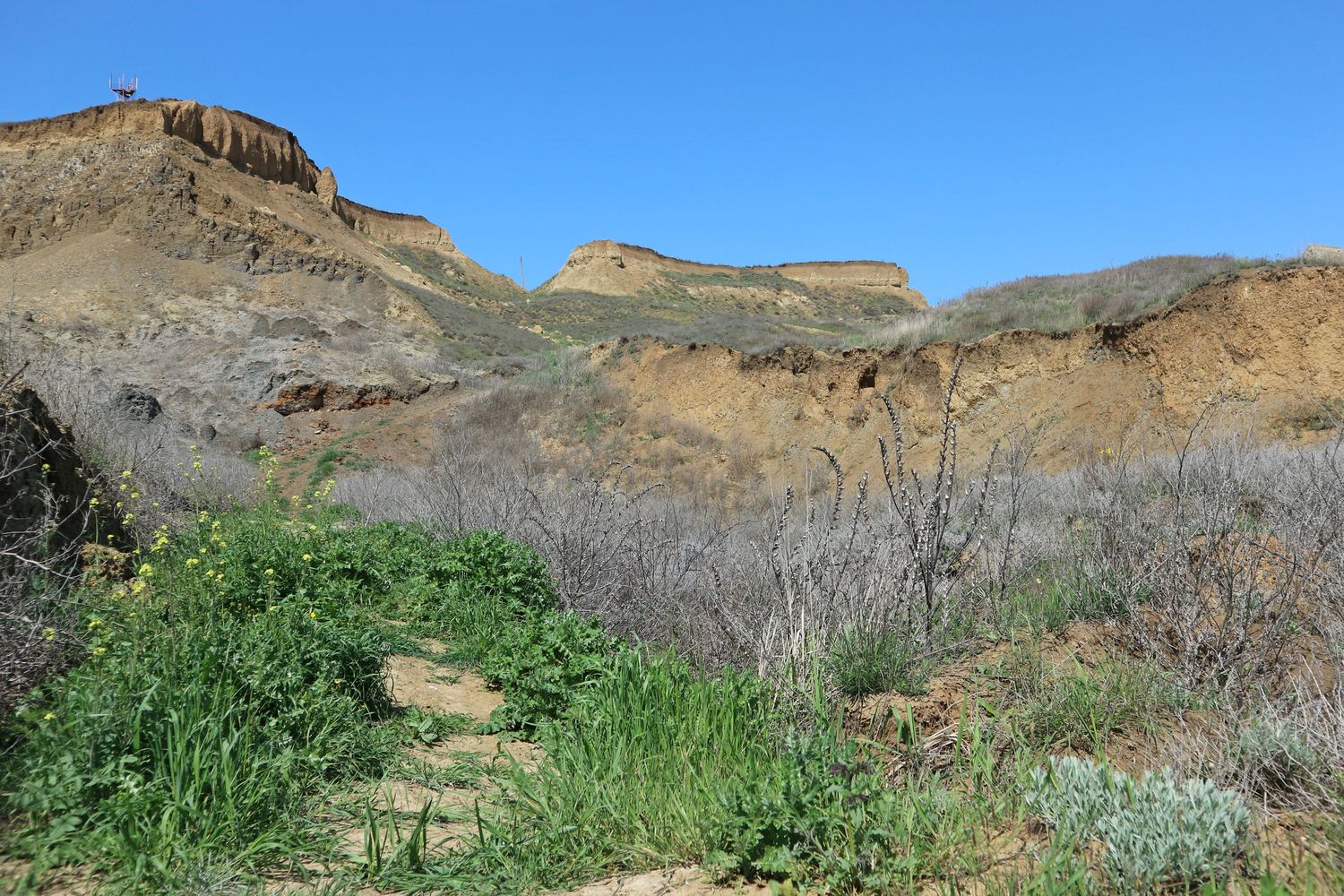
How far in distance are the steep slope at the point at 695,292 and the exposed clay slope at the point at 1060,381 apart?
28122 mm

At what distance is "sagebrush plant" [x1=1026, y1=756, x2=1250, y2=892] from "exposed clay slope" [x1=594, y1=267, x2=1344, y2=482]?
1077 centimetres

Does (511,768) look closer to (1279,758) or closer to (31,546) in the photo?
(31,546)

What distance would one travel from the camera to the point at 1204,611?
4000 millimetres

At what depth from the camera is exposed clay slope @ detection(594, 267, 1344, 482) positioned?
47.7 feet

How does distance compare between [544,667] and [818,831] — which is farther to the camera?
[544,667]

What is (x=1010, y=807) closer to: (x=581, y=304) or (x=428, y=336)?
(x=428, y=336)

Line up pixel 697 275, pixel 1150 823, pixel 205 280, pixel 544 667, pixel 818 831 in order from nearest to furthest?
pixel 1150 823
pixel 818 831
pixel 544 667
pixel 205 280
pixel 697 275

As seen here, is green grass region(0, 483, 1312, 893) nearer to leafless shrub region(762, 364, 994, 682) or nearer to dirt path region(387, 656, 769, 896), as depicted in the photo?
dirt path region(387, 656, 769, 896)

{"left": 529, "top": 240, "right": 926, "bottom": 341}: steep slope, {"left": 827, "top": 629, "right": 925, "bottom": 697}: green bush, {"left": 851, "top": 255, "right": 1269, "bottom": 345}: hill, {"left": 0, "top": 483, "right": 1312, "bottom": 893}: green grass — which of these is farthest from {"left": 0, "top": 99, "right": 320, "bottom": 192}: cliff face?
{"left": 827, "top": 629, "right": 925, "bottom": 697}: green bush

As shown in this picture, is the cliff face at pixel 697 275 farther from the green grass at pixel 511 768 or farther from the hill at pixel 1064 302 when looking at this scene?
the green grass at pixel 511 768

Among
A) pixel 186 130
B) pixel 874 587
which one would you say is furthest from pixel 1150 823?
pixel 186 130

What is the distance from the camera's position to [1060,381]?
54.4 feet

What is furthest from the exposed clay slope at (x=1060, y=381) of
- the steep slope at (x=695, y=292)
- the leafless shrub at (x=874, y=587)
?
the steep slope at (x=695, y=292)

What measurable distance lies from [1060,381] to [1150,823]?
15.7 meters
